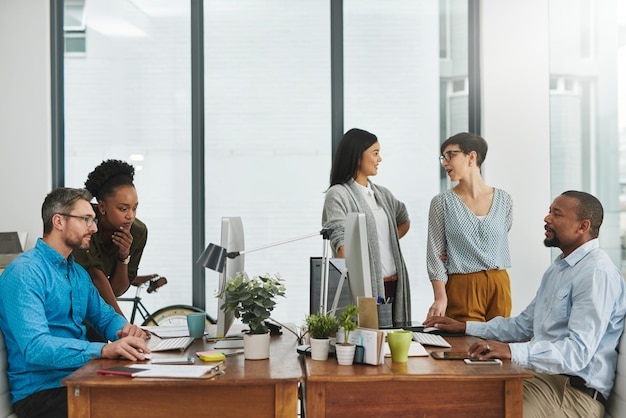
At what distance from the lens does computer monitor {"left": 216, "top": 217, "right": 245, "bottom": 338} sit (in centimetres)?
261

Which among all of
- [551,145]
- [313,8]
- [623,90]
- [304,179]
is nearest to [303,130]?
[304,179]

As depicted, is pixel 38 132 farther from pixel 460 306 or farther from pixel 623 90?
pixel 623 90

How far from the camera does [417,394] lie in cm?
217

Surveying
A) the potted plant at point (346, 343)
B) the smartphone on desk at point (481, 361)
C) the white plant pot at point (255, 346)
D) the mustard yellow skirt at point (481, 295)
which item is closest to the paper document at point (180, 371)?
the white plant pot at point (255, 346)

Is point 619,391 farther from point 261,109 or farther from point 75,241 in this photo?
point 261,109

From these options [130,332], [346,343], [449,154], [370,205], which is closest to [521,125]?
[449,154]

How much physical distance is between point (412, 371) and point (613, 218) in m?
2.54

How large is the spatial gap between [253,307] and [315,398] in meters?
0.43

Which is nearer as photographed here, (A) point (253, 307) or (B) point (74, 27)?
(A) point (253, 307)

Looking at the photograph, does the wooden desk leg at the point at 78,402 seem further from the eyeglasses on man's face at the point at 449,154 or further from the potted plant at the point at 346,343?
the eyeglasses on man's face at the point at 449,154

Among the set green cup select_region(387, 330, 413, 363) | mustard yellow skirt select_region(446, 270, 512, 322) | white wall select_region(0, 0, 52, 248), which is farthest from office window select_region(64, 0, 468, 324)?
green cup select_region(387, 330, 413, 363)

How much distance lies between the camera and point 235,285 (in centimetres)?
245

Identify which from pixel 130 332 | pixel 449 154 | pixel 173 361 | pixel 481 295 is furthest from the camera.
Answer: pixel 449 154

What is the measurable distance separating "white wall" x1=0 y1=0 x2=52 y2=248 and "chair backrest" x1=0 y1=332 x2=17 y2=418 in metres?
2.36
